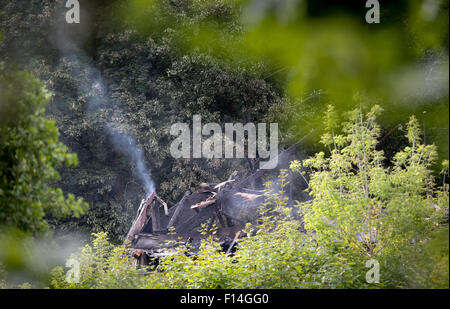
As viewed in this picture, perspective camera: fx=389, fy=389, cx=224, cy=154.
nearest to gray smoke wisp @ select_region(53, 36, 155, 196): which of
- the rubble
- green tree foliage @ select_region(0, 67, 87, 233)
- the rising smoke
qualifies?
the rising smoke

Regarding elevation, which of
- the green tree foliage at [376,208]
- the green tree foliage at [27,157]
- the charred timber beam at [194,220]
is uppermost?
the green tree foliage at [27,157]

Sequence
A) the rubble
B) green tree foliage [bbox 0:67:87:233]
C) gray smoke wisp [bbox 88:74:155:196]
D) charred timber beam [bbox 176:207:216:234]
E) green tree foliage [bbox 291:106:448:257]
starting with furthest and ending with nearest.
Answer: gray smoke wisp [bbox 88:74:155:196], charred timber beam [bbox 176:207:216:234], the rubble, green tree foliage [bbox 291:106:448:257], green tree foliage [bbox 0:67:87:233]

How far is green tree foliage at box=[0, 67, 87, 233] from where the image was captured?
2275 mm

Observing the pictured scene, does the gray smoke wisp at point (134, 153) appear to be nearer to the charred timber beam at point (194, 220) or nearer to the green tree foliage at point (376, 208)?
the charred timber beam at point (194, 220)

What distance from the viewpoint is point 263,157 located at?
9.15 metres

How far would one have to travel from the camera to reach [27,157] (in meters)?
2.29

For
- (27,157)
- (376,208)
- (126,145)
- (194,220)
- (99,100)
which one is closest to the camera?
(27,157)

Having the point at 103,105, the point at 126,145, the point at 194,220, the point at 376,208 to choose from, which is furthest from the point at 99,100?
the point at 376,208

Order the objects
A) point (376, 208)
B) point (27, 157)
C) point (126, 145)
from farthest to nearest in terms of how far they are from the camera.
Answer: point (126, 145), point (376, 208), point (27, 157)

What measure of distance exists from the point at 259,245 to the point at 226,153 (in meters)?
5.97

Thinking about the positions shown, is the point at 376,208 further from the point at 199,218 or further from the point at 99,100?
the point at 99,100

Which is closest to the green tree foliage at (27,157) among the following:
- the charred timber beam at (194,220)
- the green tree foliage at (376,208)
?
the green tree foliage at (376,208)

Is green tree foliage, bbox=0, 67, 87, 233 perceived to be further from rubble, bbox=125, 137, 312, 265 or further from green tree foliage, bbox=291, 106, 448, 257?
rubble, bbox=125, 137, 312, 265

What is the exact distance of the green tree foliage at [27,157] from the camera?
2.28 m
